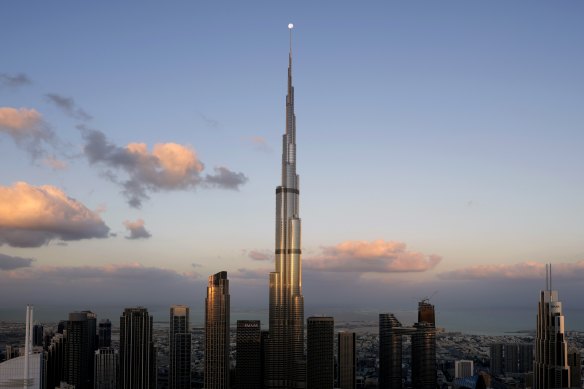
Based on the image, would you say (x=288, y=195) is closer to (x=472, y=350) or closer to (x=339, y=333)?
(x=339, y=333)

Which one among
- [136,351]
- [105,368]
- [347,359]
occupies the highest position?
[136,351]

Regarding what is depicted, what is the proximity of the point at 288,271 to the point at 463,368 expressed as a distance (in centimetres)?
3100

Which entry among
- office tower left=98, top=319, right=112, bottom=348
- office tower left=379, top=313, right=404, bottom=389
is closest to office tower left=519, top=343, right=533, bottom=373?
office tower left=379, top=313, right=404, bottom=389

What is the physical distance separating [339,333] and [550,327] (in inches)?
1541

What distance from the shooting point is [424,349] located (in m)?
109

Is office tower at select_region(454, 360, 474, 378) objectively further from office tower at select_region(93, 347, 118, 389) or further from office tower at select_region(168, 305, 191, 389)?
office tower at select_region(93, 347, 118, 389)

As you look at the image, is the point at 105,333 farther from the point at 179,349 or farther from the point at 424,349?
the point at 424,349

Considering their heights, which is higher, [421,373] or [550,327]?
[550,327]

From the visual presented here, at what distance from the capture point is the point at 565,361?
77.2 metres

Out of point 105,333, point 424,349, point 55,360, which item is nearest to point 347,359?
point 424,349

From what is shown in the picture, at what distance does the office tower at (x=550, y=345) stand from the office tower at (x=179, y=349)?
161ft

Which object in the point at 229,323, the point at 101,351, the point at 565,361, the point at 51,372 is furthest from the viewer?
the point at 229,323

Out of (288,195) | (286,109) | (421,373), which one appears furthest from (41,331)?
(421,373)

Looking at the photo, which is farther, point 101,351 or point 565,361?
point 101,351
